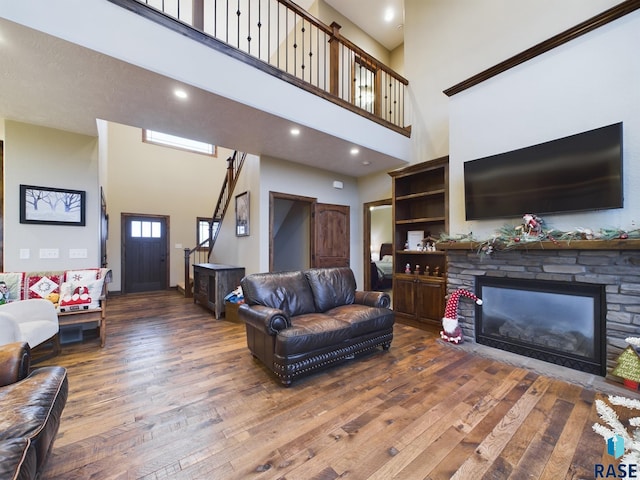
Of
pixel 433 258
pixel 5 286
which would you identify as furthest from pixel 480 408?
pixel 5 286

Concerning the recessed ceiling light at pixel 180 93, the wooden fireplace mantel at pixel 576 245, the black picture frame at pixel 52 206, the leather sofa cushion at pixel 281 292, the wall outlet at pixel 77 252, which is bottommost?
the leather sofa cushion at pixel 281 292

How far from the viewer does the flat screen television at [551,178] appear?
7.87ft

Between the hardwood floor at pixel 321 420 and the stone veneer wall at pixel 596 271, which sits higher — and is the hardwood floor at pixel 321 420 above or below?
below

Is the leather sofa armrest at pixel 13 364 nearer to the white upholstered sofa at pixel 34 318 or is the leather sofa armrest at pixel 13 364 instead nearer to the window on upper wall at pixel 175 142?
the white upholstered sofa at pixel 34 318

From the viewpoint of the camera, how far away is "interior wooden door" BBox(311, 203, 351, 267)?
5.08m

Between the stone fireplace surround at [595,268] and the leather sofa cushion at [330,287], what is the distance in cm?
144

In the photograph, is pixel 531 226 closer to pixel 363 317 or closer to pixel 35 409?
pixel 363 317

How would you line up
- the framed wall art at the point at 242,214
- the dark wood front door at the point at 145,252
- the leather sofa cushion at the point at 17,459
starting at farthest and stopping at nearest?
the dark wood front door at the point at 145,252 < the framed wall art at the point at 242,214 < the leather sofa cushion at the point at 17,459

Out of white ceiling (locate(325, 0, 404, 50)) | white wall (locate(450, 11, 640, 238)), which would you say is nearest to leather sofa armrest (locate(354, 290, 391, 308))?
Answer: white wall (locate(450, 11, 640, 238))

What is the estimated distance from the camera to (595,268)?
A: 2518 millimetres

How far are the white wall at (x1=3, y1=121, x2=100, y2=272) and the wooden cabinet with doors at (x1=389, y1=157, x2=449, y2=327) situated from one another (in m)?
4.30

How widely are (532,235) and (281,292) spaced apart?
8.72ft

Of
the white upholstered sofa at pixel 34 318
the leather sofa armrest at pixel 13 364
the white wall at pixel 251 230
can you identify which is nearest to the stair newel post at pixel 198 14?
the white wall at pixel 251 230

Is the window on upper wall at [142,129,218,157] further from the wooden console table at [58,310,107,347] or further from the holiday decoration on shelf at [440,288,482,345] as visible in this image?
the holiday decoration on shelf at [440,288,482,345]
